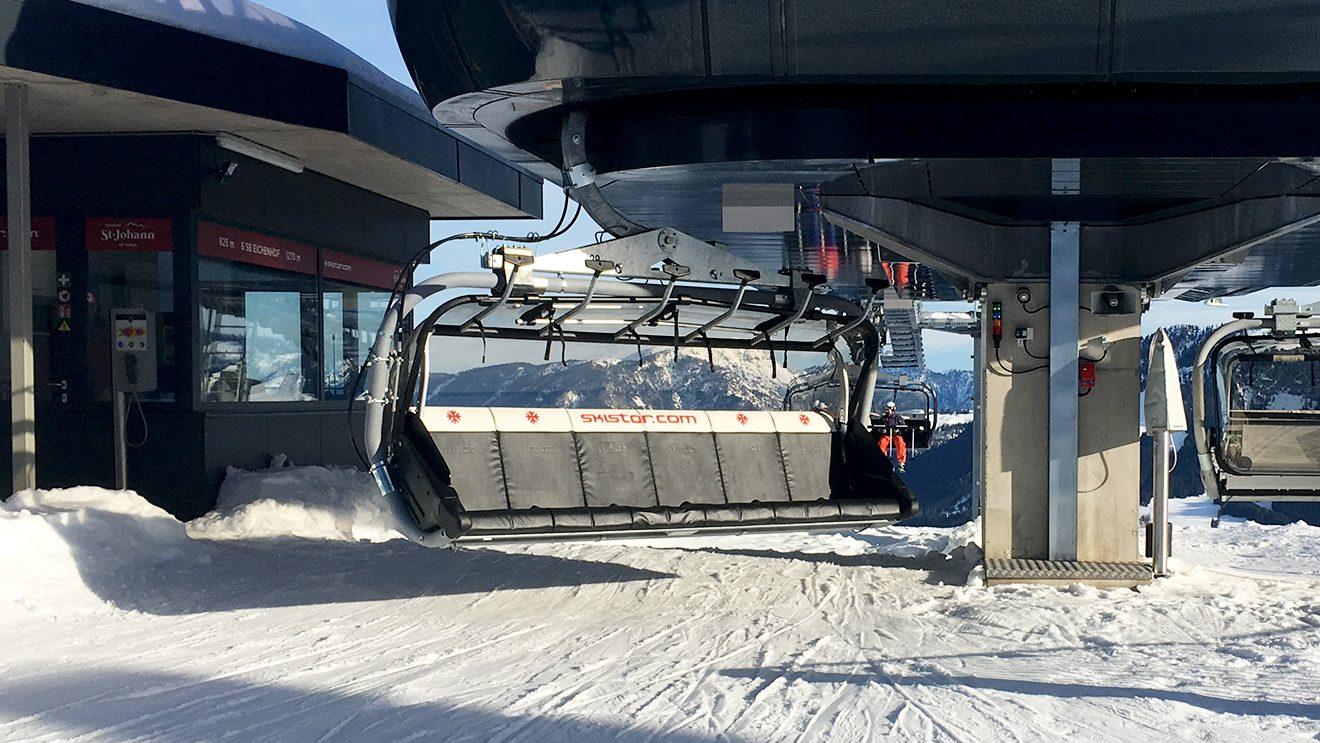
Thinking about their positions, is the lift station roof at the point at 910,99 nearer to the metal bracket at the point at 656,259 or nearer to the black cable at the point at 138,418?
the metal bracket at the point at 656,259

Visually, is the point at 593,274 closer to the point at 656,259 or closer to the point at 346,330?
the point at 656,259

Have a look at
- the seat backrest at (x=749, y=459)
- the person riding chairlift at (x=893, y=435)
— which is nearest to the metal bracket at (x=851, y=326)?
the seat backrest at (x=749, y=459)

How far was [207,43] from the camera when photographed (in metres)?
12.8

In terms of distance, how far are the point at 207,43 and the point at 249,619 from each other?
19.8 feet

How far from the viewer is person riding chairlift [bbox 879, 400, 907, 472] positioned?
18.5 meters

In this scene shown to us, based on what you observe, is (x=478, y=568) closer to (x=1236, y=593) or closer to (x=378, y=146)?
(x=378, y=146)

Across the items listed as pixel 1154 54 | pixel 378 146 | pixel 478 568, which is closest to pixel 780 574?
pixel 478 568

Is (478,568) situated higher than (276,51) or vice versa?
(276,51)

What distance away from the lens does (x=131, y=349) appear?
1397 cm

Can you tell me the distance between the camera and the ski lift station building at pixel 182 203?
12.3 metres

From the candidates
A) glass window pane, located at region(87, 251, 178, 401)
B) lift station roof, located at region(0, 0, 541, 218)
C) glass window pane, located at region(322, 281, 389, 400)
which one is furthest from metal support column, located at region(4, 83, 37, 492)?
glass window pane, located at region(322, 281, 389, 400)

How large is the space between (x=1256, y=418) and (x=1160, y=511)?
1.98 metres

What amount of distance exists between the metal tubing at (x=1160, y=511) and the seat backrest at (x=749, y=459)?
10.8 ft

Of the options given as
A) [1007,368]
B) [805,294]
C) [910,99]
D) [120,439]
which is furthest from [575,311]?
[120,439]
